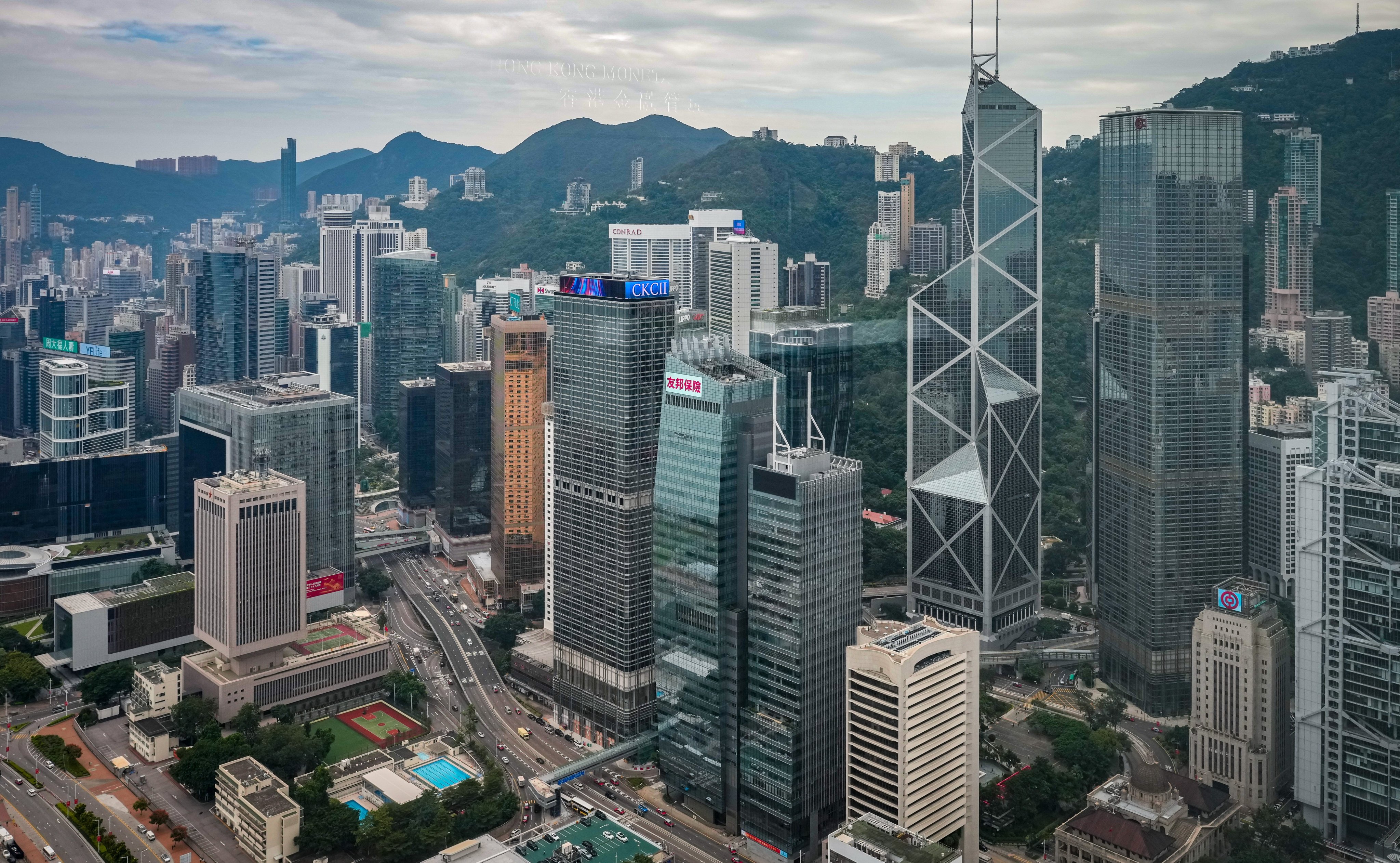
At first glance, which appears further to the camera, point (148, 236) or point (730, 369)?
point (148, 236)

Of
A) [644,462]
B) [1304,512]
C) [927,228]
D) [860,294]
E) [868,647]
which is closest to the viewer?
[868,647]

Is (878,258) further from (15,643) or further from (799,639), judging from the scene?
(15,643)

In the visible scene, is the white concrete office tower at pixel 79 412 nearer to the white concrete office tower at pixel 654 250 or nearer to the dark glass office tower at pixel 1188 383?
the white concrete office tower at pixel 654 250

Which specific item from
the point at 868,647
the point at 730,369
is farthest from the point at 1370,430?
the point at 730,369

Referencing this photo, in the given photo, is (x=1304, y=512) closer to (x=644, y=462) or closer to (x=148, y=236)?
(x=644, y=462)

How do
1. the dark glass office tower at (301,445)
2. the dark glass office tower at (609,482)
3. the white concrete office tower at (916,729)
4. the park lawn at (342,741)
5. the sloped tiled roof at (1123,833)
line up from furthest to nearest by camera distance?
the dark glass office tower at (301,445), the park lawn at (342,741), the dark glass office tower at (609,482), the sloped tiled roof at (1123,833), the white concrete office tower at (916,729)

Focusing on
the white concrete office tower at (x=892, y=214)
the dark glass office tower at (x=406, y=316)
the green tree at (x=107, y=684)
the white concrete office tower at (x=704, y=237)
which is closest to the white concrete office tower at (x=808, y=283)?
the white concrete office tower at (x=892, y=214)
